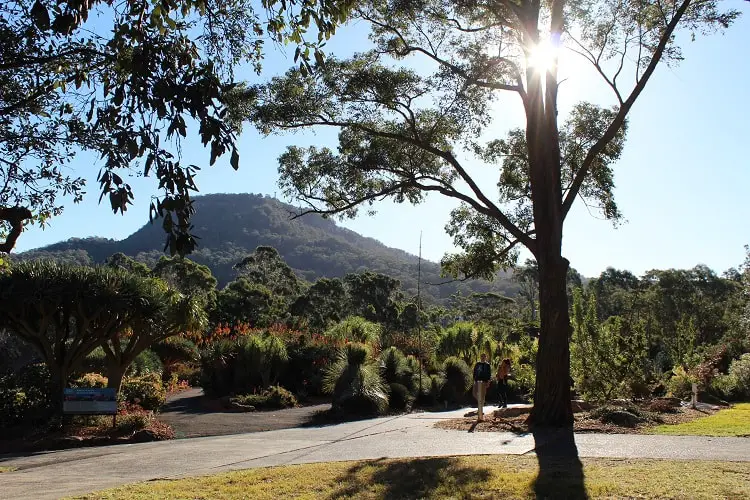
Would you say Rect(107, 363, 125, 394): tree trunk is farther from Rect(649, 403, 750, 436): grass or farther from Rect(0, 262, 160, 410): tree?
Rect(649, 403, 750, 436): grass

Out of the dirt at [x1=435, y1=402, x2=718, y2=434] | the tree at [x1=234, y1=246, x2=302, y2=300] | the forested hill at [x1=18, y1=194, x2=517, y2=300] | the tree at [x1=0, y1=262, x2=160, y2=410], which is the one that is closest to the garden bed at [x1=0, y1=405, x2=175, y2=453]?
the tree at [x1=0, y1=262, x2=160, y2=410]

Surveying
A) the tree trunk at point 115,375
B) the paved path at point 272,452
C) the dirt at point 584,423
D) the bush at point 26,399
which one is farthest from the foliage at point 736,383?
the bush at point 26,399

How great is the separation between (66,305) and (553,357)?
11.9 metres

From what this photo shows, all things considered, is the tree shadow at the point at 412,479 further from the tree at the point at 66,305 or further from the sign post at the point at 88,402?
the tree at the point at 66,305

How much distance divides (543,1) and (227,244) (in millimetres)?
169793

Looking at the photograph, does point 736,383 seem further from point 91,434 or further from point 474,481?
point 91,434

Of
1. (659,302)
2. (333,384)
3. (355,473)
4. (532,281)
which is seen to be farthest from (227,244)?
(355,473)

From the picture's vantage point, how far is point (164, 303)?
17734 millimetres

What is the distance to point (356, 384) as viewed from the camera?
60.6 feet

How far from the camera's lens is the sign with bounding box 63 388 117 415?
14.8 m

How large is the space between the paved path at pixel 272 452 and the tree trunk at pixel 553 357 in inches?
43.3

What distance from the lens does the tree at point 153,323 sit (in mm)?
17469

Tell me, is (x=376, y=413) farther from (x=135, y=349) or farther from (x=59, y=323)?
(x=59, y=323)

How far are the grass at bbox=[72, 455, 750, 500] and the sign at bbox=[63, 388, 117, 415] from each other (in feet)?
24.7
